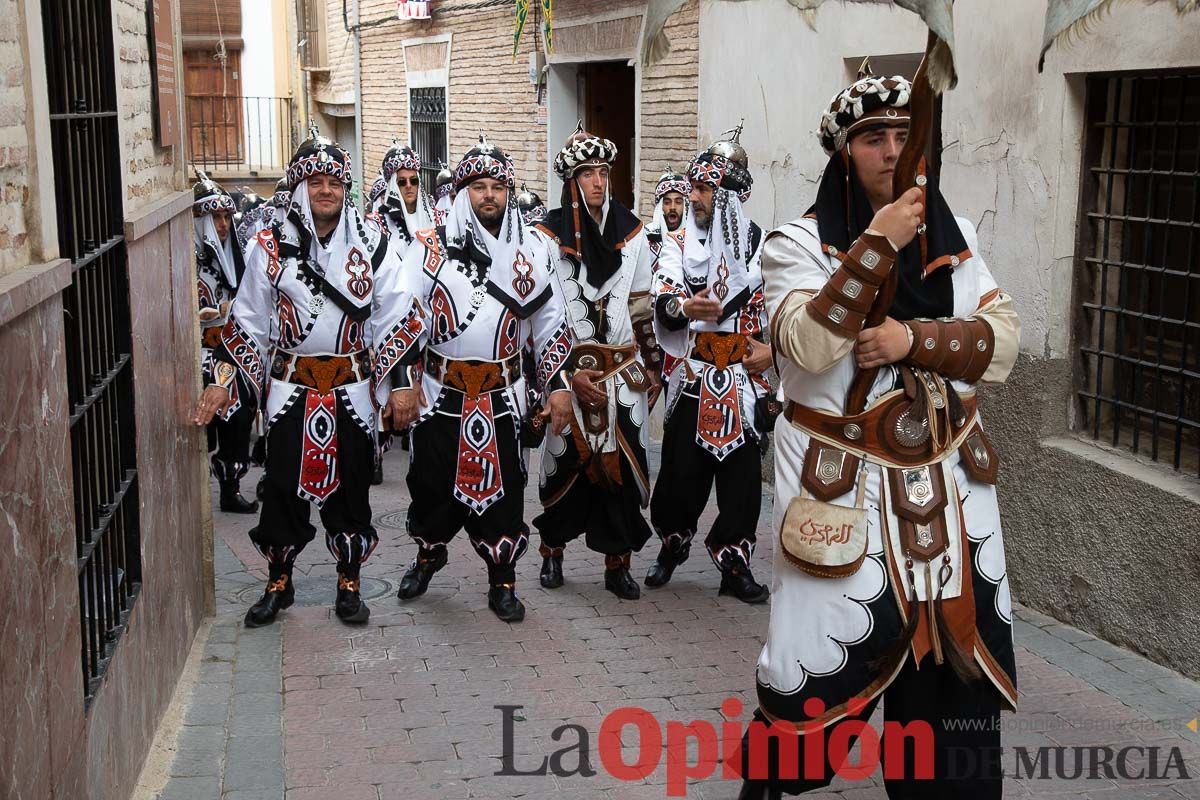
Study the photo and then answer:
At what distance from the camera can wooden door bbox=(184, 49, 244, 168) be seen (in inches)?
1046

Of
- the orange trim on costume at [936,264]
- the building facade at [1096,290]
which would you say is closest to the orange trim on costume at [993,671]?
the orange trim on costume at [936,264]

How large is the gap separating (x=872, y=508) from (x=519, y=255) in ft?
10.3

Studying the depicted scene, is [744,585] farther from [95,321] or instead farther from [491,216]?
[95,321]

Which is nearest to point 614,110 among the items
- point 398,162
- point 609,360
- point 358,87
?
point 398,162

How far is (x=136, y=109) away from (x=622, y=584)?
3.21 m

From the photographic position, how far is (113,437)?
4.74 metres

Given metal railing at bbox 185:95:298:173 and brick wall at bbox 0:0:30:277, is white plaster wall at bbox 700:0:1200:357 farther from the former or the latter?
metal railing at bbox 185:95:298:173

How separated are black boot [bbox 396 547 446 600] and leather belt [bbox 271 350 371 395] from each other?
3.41 ft

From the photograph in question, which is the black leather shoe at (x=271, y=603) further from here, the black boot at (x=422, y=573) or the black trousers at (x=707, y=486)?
the black trousers at (x=707, y=486)

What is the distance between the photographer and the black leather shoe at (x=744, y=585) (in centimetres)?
711

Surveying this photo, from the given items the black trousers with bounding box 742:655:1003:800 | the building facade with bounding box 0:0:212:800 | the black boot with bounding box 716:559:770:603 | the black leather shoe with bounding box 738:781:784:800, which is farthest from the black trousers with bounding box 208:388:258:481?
the black trousers with bounding box 742:655:1003:800

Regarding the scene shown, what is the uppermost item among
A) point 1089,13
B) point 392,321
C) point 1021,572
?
point 1089,13

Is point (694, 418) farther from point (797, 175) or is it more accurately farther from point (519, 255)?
point (797, 175)

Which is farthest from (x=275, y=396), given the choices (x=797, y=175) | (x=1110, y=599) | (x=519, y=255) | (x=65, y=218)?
(x=797, y=175)
